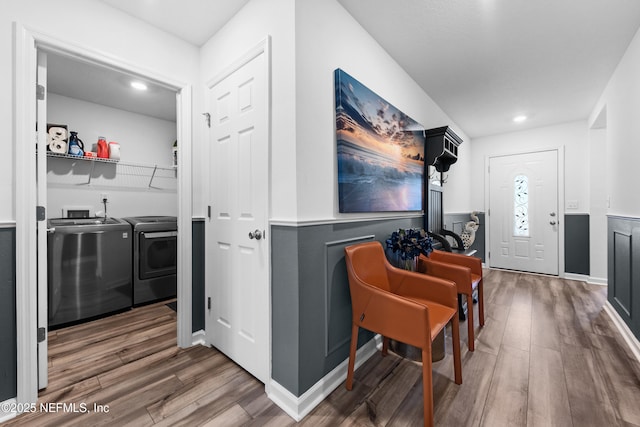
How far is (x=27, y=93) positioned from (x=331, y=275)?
2.00m

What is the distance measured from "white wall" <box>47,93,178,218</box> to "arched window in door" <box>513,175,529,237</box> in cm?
558

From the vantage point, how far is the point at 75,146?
2861 millimetres

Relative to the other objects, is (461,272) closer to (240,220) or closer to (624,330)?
(624,330)

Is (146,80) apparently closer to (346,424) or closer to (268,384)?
(268,384)

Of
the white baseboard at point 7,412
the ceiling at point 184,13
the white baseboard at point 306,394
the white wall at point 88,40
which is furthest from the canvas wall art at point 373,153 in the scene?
the white baseboard at point 7,412

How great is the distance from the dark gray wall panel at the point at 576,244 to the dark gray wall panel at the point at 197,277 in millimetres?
5226

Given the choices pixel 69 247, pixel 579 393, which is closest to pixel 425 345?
pixel 579 393

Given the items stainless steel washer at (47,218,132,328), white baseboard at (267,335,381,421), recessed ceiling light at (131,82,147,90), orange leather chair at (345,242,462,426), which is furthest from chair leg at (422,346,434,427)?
recessed ceiling light at (131,82,147,90)

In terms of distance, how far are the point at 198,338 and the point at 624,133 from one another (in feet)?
13.7

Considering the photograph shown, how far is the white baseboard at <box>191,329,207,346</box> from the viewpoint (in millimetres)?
2143

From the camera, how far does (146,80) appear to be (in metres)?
1.92

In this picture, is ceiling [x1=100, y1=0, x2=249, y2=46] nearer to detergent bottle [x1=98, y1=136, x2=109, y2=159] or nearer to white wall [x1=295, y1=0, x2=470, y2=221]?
white wall [x1=295, y1=0, x2=470, y2=221]

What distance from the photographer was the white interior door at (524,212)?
428 centimetres

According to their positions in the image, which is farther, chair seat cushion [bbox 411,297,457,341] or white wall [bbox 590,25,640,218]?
white wall [bbox 590,25,640,218]
